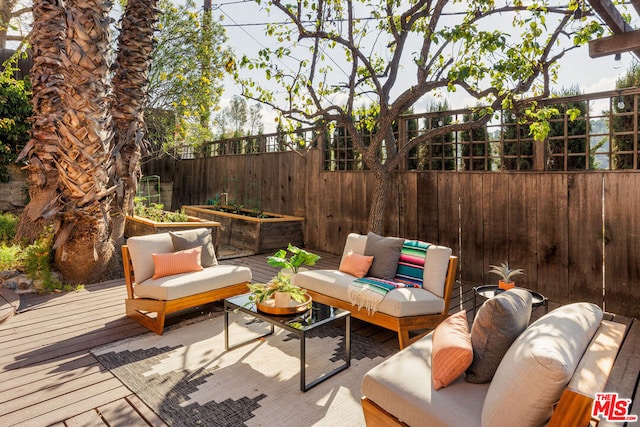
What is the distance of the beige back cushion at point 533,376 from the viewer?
141 centimetres

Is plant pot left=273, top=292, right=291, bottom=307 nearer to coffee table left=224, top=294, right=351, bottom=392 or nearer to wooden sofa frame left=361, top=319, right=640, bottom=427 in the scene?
coffee table left=224, top=294, right=351, bottom=392

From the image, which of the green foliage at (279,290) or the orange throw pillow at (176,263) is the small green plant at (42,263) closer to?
the orange throw pillow at (176,263)

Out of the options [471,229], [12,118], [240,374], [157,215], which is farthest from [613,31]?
[12,118]

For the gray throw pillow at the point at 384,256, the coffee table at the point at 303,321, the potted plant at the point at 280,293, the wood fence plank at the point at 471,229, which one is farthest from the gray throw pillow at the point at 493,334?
the wood fence plank at the point at 471,229

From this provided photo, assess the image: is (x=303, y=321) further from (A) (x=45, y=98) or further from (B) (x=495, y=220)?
(A) (x=45, y=98)

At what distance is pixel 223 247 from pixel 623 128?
6.28m

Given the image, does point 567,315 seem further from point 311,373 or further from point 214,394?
point 214,394

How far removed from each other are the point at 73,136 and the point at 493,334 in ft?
15.5

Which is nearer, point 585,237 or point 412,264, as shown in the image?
point 412,264

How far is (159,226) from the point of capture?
5828 mm

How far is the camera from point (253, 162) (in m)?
8.90

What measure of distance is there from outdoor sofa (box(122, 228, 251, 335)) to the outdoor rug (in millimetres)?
250

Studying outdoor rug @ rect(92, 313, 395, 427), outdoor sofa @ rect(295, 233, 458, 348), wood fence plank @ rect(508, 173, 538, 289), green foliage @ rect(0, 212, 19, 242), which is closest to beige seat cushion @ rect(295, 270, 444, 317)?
outdoor sofa @ rect(295, 233, 458, 348)

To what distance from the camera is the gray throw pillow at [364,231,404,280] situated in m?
3.81
